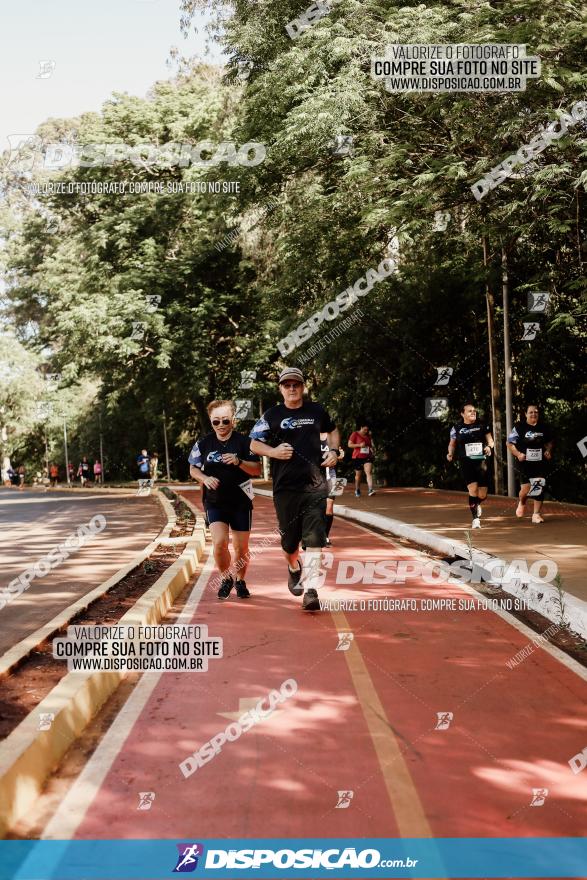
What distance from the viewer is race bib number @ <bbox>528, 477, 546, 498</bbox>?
53.2ft

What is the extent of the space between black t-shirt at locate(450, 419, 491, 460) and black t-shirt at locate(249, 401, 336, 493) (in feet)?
21.6

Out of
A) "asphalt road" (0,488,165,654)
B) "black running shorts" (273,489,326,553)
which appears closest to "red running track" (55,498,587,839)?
"black running shorts" (273,489,326,553)

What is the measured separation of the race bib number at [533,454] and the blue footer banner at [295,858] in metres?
12.3

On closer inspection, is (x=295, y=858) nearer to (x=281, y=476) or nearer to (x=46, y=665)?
(x=46, y=665)

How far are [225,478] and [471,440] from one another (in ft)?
22.0

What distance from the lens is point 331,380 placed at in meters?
28.8

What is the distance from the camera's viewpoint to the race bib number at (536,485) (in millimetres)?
16203

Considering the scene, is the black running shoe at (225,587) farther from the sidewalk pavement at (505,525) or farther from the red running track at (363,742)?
the sidewalk pavement at (505,525)

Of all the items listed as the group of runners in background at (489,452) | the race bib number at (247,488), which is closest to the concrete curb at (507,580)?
the group of runners in background at (489,452)

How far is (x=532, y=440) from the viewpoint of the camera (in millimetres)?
16031

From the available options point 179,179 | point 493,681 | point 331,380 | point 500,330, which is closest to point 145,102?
point 179,179

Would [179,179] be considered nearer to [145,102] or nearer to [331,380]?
[145,102]

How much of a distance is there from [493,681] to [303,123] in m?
13.4

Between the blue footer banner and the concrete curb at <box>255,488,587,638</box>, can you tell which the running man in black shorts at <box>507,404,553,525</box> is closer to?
the concrete curb at <box>255,488,587,638</box>
